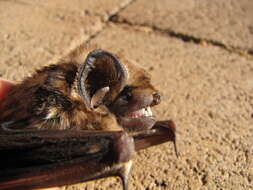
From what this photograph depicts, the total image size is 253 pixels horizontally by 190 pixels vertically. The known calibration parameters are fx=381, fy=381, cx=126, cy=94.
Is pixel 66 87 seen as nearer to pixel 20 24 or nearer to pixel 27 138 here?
pixel 27 138

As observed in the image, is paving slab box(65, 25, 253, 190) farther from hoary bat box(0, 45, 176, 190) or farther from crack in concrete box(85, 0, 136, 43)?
hoary bat box(0, 45, 176, 190)

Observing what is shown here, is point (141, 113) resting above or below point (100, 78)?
below

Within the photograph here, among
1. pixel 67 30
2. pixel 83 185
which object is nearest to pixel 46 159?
pixel 83 185

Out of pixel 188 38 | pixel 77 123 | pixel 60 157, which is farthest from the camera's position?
pixel 188 38

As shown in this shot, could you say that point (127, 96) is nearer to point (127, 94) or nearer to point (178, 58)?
point (127, 94)

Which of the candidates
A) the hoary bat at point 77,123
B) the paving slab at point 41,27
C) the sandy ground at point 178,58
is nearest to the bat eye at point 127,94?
the hoary bat at point 77,123

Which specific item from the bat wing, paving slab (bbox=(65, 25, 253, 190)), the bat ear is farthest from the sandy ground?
the bat wing

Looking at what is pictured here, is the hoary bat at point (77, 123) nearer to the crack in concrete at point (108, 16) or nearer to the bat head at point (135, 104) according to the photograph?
the bat head at point (135, 104)

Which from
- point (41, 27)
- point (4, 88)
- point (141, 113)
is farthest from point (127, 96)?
point (41, 27)
